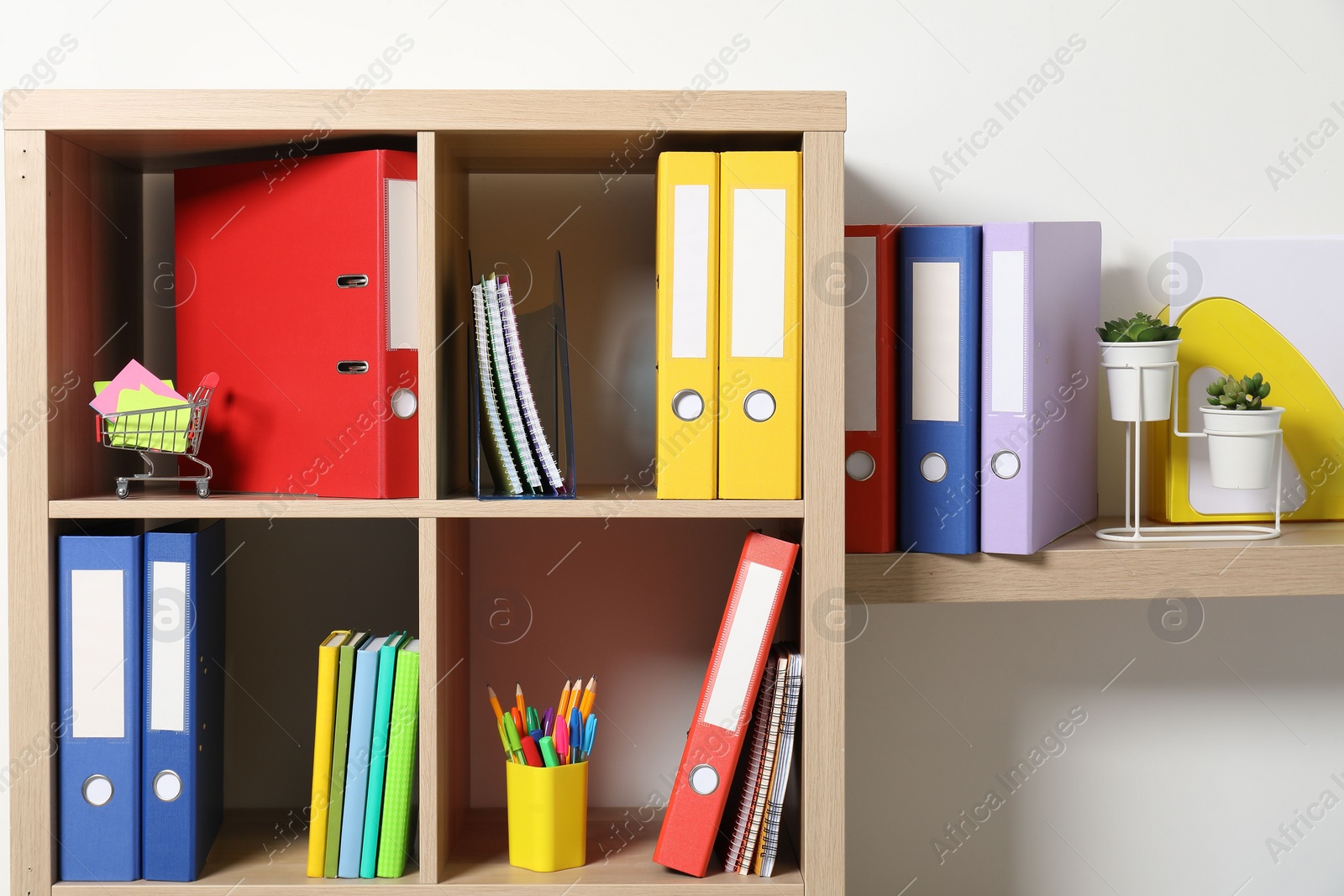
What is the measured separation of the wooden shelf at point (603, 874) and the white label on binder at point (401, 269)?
1.75ft

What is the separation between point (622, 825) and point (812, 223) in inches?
28.8

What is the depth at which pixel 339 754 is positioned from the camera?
915mm

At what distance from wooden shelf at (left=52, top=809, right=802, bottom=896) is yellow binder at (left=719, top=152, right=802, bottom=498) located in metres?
0.39

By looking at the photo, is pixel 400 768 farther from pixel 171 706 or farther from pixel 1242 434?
pixel 1242 434

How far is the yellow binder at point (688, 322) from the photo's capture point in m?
0.87

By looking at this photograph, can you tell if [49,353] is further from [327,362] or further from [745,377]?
[745,377]

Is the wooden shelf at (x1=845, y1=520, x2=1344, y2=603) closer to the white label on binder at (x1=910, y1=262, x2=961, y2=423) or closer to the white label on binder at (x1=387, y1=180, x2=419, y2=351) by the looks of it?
the white label on binder at (x1=910, y1=262, x2=961, y2=423)

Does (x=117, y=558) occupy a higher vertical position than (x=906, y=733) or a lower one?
higher

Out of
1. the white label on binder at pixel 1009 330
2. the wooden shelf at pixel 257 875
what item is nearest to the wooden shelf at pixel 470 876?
the wooden shelf at pixel 257 875

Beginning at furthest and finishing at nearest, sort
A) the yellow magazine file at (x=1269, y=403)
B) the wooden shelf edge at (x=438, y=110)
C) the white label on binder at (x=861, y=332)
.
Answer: the yellow magazine file at (x=1269, y=403)
the white label on binder at (x=861, y=332)
the wooden shelf edge at (x=438, y=110)

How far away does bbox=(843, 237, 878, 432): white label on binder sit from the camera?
37.5 inches

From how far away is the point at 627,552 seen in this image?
1.16 metres

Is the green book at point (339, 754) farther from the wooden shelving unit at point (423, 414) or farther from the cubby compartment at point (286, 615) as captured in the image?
the cubby compartment at point (286, 615)

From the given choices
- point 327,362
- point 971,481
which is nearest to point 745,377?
point 971,481
